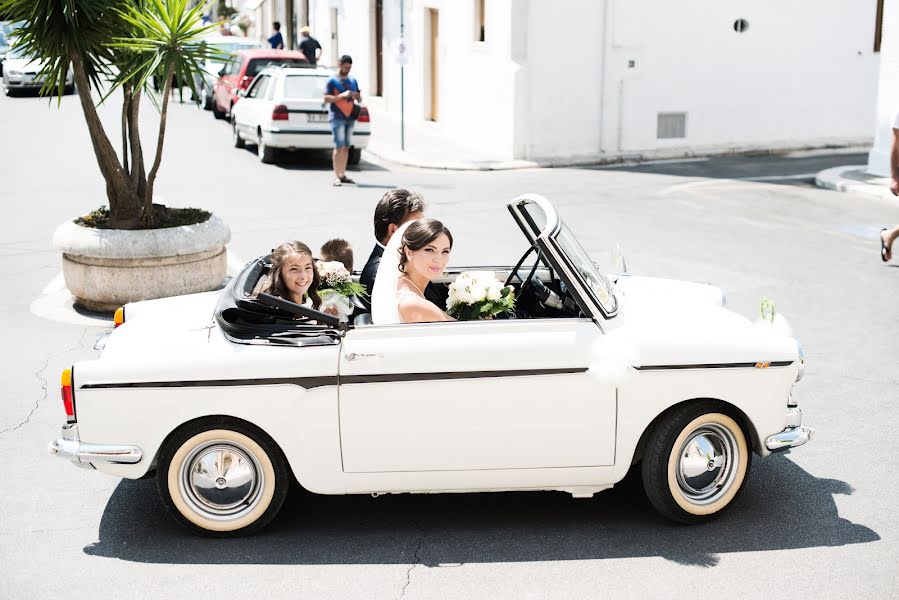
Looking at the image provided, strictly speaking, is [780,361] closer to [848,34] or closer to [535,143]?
[535,143]

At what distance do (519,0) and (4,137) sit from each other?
10.5 meters

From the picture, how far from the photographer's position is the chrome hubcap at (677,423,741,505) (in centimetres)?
598

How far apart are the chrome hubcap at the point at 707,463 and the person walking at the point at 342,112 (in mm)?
12752

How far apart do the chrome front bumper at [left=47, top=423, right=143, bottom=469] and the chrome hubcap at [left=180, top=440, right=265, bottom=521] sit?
0.25m

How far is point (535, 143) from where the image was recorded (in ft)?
70.4

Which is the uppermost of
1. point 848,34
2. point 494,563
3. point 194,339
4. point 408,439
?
point 848,34

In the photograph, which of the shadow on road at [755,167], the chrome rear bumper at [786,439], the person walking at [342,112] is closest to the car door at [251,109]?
the person walking at [342,112]

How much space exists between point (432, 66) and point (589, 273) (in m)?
21.1

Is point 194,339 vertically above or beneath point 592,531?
above

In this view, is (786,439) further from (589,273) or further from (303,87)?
(303,87)

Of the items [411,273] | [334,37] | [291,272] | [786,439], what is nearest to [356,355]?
[411,273]

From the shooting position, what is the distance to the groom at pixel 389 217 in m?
6.93

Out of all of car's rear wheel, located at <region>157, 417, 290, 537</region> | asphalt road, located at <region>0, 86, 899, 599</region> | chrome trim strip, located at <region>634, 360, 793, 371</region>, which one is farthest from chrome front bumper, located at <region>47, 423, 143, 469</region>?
chrome trim strip, located at <region>634, 360, 793, 371</region>

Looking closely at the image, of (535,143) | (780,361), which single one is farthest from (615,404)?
(535,143)
